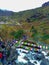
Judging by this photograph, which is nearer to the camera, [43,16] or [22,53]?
[22,53]

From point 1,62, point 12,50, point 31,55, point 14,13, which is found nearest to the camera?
point 1,62

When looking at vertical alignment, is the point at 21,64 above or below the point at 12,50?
below

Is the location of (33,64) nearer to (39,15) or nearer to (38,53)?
(38,53)

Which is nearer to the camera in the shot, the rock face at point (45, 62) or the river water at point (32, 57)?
the rock face at point (45, 62)

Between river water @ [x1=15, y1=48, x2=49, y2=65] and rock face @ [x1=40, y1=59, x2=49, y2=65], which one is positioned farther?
river water @ [x1=15, y1=48, x2=49, y2=65]

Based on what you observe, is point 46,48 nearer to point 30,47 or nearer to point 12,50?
point 30,47

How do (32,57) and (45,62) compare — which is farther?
(32,57)

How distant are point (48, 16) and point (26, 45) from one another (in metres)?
81.2

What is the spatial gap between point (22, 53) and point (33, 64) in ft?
17.0

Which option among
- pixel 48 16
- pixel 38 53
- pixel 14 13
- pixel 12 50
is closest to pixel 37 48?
pixel 38 53

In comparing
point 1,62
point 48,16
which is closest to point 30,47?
point 1,62

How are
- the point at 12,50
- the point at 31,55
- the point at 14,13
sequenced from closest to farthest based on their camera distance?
the point at 12,50, the point at 31,55, the point at 14,13

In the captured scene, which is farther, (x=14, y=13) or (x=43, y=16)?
(x=14, y=13)

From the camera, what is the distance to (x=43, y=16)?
407ft
